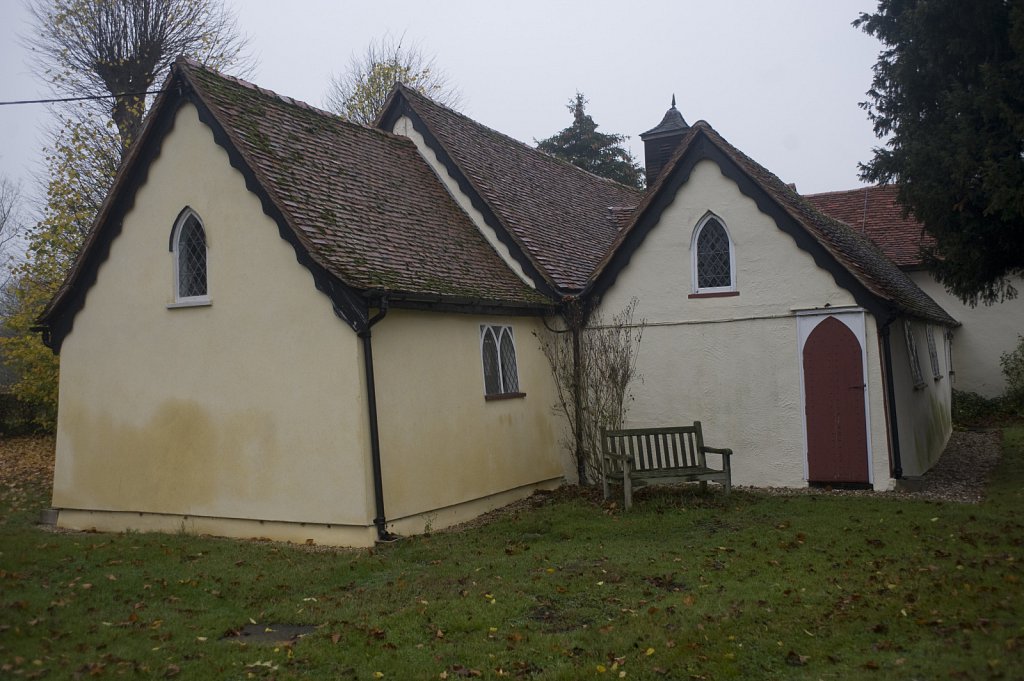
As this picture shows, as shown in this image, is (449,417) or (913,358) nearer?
(449,417)

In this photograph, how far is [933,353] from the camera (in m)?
20.9

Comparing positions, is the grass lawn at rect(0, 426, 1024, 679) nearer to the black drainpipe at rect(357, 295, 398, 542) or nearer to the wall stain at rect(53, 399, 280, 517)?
the black drainpipe at rect(357, 295, 398, 542)

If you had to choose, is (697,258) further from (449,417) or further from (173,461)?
(173,461)

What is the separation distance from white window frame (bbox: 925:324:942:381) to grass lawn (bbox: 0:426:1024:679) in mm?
8105

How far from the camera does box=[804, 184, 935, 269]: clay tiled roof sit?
29234 mm

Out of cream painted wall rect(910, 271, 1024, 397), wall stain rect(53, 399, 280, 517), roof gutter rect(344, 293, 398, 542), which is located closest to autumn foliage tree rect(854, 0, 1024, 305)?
roof gutter rect(344, 293, 398, 542)

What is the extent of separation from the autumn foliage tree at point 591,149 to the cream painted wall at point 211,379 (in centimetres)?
3266

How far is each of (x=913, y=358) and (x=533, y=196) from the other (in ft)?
27.7

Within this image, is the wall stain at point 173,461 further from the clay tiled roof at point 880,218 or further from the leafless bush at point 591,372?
the clay tiled roof at point 880,218

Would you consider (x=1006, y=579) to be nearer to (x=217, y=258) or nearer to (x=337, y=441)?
(x=337, y=441)

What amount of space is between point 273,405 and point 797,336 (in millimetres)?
8467

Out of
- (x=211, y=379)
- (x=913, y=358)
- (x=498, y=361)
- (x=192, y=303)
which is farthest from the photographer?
(x=913, y=358)

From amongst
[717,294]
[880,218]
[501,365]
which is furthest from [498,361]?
[880,218]

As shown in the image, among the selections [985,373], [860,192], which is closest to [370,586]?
[985,373]
